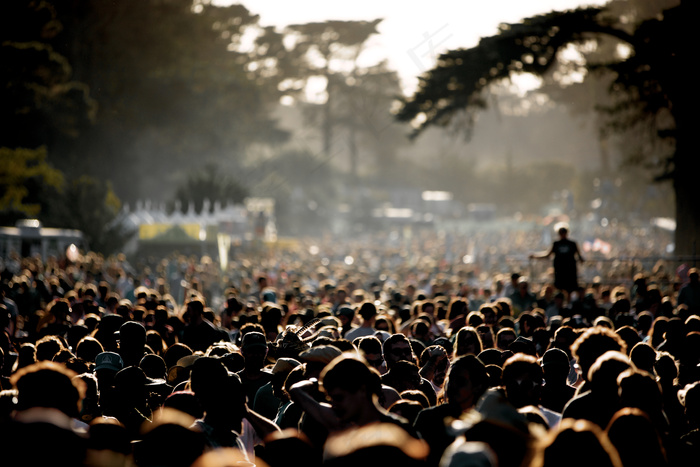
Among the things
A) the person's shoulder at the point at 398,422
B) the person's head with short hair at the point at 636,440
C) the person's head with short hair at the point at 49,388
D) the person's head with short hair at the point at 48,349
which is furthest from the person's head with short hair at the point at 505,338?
the person's head with short hair at the point at 49,388

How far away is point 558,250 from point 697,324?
18.3ft

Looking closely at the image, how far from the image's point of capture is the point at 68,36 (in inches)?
2122

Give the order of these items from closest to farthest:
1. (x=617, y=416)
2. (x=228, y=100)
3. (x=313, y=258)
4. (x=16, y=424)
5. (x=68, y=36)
Answer: (x=16, y=424) → (x=617, y=416) → (x=313, y=258) → (x=68, y=36) → (x=228, y=100)

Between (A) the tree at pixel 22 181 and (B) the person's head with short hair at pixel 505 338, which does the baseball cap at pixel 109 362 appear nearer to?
(B) the person's head with short hair at pixel 505 338

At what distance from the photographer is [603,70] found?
20406mm

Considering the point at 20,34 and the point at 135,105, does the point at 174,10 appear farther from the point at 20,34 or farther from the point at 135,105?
the point at 20,34

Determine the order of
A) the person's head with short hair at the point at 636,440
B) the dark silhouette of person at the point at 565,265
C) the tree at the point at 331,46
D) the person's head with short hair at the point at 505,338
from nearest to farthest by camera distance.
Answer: the person's head with short hair at the point at 636,440
the person's head with short hair at the point at 505,338
the dark silhouette of person at the point at 565,265
the tree at the point at 331,46

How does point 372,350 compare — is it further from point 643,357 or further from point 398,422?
point 398,422

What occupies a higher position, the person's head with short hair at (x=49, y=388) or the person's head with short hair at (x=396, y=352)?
the person's head with short hair at (x=49, y=388)

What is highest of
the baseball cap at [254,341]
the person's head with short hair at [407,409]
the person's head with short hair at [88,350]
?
the baseball cap at [254,341]

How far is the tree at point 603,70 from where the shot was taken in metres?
18.1

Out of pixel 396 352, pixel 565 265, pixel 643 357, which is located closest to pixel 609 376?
pixel 643 357

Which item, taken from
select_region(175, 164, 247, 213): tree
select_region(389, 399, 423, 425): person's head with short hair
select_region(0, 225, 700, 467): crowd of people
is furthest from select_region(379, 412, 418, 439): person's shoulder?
select_region(175, 164, 247, 213): tree

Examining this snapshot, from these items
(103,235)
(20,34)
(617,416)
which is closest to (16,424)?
(617,416)
